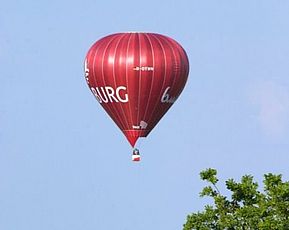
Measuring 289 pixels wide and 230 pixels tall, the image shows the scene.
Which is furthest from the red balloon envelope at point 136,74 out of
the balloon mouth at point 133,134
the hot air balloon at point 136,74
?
the balloon mouth at point 133,134

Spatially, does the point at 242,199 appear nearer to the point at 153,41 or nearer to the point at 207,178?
the point at 207,178

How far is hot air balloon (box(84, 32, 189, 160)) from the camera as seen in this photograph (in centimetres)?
8200

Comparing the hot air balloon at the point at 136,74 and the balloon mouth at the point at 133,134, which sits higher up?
the hot air balloon at the point at 136,74

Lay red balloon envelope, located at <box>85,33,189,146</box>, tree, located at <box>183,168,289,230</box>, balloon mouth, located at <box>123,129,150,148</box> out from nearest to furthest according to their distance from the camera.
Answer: tree, located at <box>183,168,289,230</box> < red balloon envelope, located at <box>85,33,189,146</box> < balloon mouth, located at <box>123,129,150,148</box>

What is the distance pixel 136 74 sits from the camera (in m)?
82.1

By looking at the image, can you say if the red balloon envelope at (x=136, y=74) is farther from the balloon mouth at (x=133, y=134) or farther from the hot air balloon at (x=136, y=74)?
the balloon mouth at (x=133, y=134)

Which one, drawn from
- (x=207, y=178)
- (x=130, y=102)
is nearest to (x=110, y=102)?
(x=130, y=102)

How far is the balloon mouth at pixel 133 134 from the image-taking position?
84.6 m

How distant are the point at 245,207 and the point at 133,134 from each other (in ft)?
68.7

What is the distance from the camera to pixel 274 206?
2527 inches

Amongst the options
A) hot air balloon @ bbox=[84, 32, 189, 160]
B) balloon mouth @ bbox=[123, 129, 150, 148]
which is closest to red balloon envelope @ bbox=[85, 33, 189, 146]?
hot air balloon @ bbox=[84, 32, 189, 160]

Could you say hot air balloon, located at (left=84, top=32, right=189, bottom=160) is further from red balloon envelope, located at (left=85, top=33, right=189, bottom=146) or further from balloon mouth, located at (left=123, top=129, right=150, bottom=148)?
balloon mouth, located at (left=123, top=129, right=150, bottom=148)

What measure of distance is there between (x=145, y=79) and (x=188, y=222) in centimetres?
1850

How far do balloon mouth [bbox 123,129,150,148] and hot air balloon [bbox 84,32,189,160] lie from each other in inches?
6.8
